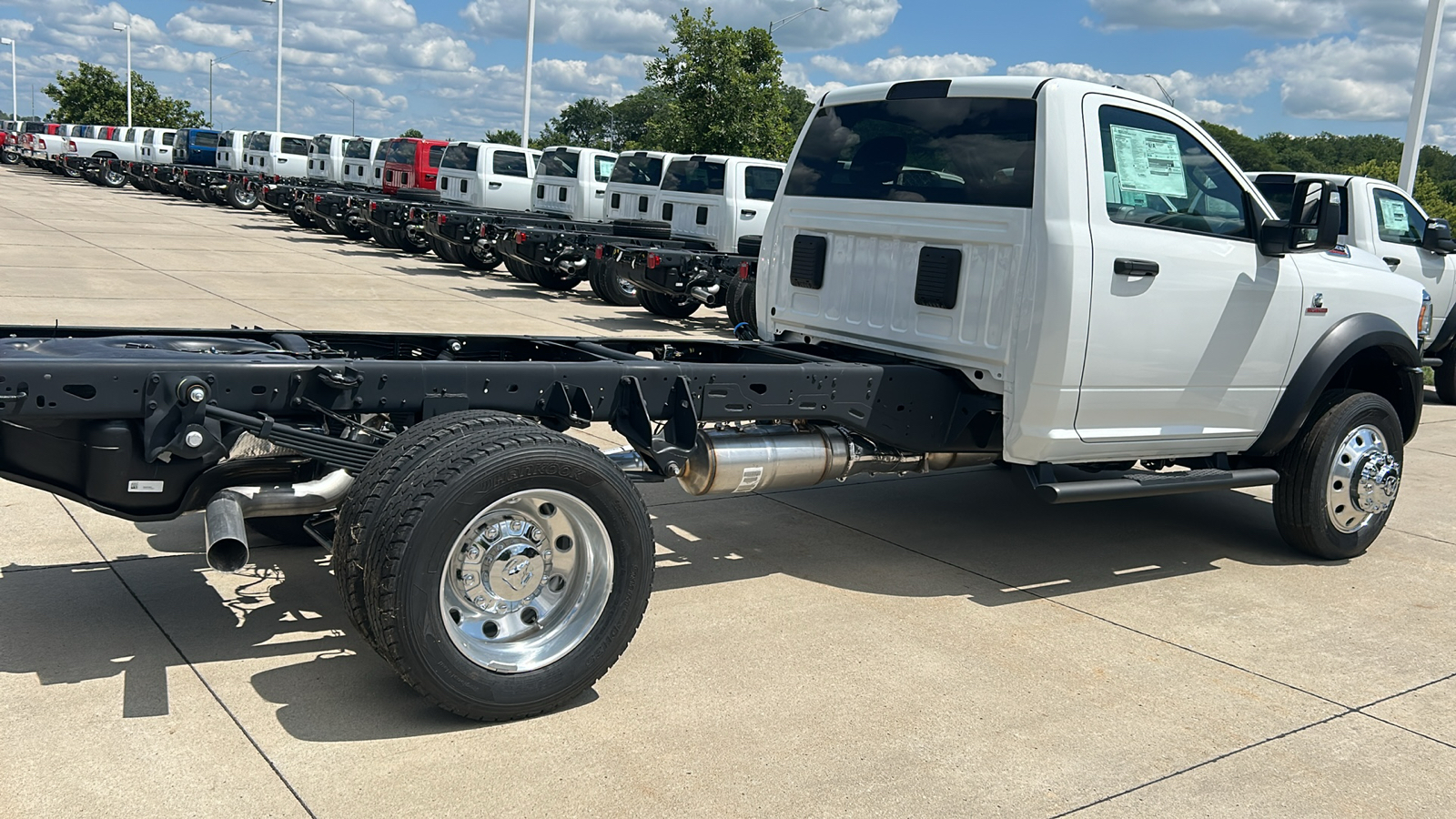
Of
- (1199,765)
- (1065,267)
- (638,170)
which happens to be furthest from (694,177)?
(1199,765)

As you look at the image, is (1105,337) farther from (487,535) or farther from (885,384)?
(487,535)

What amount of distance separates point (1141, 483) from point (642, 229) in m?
12.3

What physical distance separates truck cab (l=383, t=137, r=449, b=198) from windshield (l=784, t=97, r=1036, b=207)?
19956 millimetres

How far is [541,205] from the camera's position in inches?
876

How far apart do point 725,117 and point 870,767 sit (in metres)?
25.7

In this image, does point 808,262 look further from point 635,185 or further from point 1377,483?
point 635,185

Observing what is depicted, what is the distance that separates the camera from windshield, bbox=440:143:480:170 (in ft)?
75.7

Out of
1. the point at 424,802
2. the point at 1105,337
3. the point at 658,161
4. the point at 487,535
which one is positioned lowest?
the point at 424,802

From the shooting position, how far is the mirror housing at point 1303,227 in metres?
5.48

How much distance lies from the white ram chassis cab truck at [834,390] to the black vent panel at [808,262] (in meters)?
0.02

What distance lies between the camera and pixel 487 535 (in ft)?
12.6

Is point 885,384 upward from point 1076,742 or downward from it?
upward

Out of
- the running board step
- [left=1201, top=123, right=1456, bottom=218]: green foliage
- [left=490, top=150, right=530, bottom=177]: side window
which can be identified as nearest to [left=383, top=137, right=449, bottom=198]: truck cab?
[left=490, top=150, right=530, bottom=177]: side window

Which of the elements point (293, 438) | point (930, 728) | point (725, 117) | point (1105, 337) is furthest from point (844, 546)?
point (725, 117)
